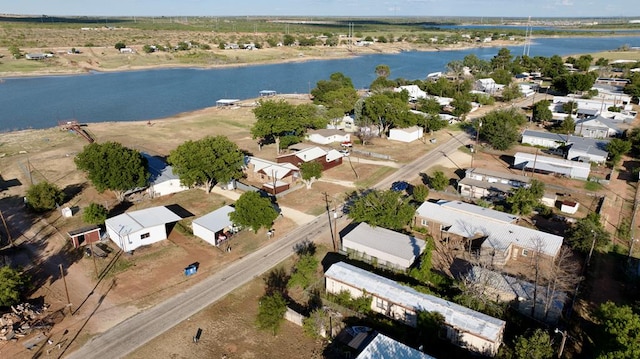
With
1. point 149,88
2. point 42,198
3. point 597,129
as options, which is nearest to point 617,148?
point 597,129

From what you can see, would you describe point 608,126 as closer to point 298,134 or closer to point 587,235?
point 587,235

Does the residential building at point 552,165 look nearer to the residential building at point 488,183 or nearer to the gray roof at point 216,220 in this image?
the residential building at point 488,183

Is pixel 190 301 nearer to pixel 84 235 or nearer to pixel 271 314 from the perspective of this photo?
pixel 271 314

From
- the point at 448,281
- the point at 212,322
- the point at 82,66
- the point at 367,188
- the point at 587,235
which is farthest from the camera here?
the point at 82,66

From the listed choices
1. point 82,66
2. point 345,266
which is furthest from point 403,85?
point 82,66

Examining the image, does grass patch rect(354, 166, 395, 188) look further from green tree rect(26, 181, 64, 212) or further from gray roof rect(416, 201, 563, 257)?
green tree rect(26, 181, 64, 212)

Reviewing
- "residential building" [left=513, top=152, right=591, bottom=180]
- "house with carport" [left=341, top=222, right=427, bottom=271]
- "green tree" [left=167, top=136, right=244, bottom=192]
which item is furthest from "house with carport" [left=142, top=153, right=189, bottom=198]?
"residential building" [left=513, top=152, right=591, bottom=180]

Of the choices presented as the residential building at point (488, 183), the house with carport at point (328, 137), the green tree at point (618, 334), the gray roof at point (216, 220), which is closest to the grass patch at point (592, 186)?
the residential building at point (488, 183)
